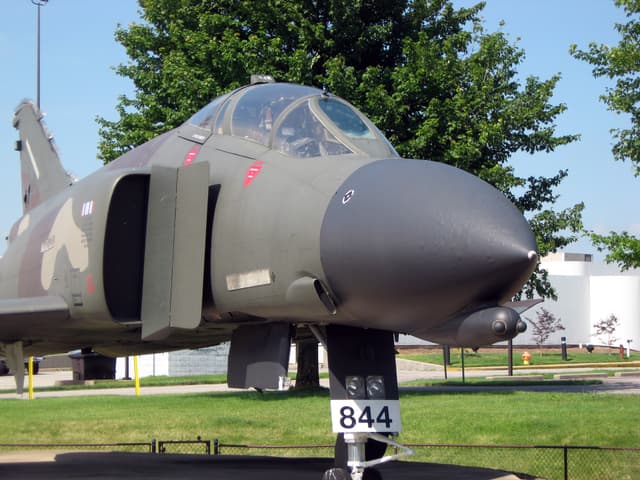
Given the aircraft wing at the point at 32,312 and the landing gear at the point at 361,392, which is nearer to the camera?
the landing gear at the point at 361,392

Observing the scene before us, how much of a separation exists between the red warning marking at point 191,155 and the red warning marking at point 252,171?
0.91m

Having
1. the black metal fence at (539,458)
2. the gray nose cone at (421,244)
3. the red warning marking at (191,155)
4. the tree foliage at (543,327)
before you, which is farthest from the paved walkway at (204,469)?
the tree foliage at (543,327)

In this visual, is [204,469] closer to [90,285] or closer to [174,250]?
[90,285]

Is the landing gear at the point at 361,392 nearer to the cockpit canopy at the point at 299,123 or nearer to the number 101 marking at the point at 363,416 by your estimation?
the number 101 marking at the point at 363,416

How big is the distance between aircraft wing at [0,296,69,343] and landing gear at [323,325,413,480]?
2.59 meters

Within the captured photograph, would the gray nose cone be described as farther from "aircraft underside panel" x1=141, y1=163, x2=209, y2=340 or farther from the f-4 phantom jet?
"aircraft underside panel" x1=141, y1=163, x2=209, y2=340

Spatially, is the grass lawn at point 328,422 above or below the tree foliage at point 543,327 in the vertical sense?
below

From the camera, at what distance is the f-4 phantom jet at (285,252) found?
6.15 m

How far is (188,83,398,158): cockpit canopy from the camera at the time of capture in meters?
7.61

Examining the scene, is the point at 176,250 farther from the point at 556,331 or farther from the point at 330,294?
the point at 556,331

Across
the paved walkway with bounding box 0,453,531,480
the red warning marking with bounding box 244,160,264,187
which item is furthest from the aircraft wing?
the paved walkway with bounding box 0,453,531,480

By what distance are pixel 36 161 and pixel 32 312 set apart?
5541 millimetres

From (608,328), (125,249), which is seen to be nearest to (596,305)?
(608,328)

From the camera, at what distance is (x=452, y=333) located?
648 cm
